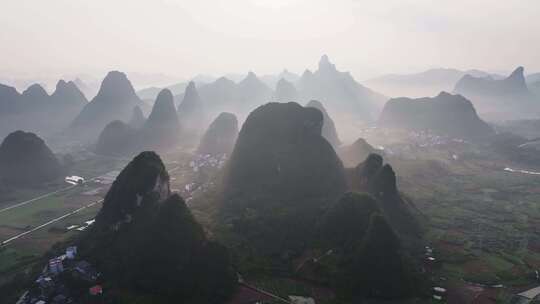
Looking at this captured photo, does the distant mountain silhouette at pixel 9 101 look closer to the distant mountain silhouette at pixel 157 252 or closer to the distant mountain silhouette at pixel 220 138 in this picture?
the distant mountain silhouette at pixel 220 138

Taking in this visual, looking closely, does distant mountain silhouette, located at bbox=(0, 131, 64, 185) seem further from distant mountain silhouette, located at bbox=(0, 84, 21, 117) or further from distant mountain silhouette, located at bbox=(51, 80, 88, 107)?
distant mountain silhouette, located at bbox=(51, 80, 88, 107)

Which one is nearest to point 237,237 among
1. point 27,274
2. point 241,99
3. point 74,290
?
point 74,290

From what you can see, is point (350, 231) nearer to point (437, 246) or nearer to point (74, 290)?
point (437, 246)

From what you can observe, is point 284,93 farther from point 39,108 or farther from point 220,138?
point 39,108

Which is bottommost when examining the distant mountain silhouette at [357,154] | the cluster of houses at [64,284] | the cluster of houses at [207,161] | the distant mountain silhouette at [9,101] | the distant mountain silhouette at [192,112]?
the cluster of houses at [64,284]

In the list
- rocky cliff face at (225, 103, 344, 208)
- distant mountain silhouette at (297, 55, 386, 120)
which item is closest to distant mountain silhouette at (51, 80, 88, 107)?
distant mountain silhouette at (297, 55, 386, 120)

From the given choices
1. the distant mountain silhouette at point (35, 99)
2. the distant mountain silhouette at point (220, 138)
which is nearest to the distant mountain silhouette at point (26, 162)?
the distant mountain silhouette at point (220, 138)
